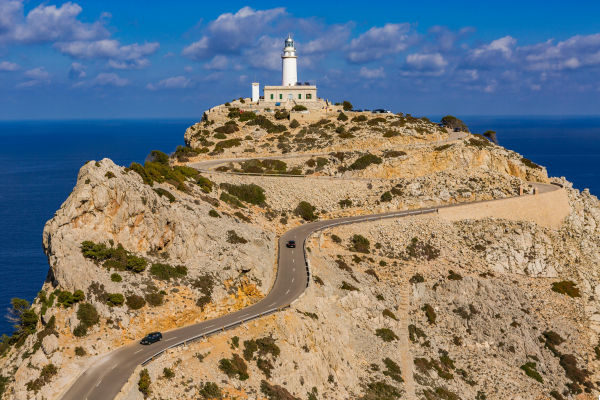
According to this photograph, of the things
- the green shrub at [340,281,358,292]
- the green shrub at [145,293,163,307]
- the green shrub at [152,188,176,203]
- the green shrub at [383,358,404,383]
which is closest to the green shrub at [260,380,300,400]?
the green shrub at [145,293,163,307]

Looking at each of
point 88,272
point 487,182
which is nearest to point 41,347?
point 88,272

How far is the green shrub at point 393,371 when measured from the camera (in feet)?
112

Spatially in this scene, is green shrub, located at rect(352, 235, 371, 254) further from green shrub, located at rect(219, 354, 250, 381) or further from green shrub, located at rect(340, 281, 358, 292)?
green shrub, located at rect(219, 354, 250, 381)

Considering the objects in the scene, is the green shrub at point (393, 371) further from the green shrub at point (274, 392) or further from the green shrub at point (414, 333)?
the green shrub at point (274, 392)

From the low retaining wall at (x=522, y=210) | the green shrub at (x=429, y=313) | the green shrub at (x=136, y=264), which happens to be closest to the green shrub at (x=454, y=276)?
the green shrub at (x=429, y=313)

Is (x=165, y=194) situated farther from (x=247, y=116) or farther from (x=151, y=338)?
(x=247, y=116)

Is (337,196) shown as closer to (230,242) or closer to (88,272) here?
(230,242)

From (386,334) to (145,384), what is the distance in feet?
71.7

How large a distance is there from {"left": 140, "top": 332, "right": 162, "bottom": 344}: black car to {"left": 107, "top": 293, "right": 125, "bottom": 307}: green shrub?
2.92m

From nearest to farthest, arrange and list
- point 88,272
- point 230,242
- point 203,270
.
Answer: point 88,272 < point 203,270 < point 230,242

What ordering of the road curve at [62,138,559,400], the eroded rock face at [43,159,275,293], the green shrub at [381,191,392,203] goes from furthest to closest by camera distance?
the green shrub at [381,191,392,203], the eroded rock face at [43,159,275,293], the road curve at [62,138,559,400]

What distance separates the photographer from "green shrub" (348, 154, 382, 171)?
64000 millimetres

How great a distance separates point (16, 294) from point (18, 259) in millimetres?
12039

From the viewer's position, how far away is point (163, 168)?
47812 mm
